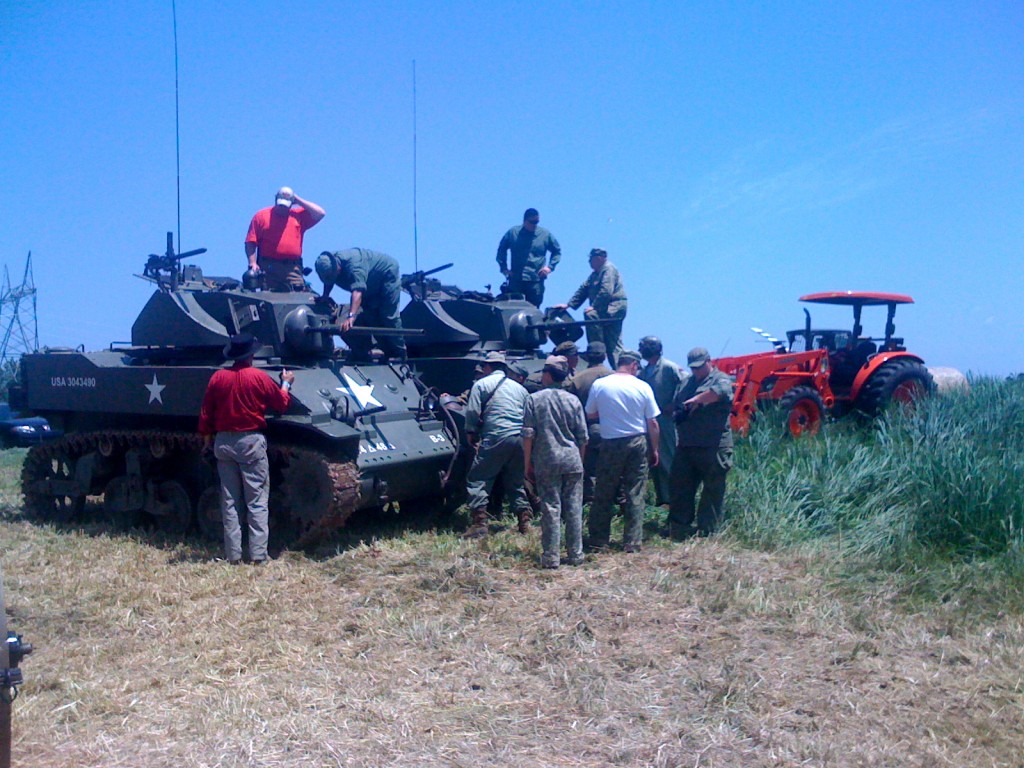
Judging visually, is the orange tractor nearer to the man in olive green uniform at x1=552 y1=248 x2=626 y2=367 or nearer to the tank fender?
the tank fender

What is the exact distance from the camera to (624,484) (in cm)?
781

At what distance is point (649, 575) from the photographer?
703 centimetres

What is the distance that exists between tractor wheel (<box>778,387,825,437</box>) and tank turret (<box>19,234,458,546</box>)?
16.8ft

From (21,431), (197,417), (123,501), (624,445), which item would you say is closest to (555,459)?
(624,445)

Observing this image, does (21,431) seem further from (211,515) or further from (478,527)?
(478,527)

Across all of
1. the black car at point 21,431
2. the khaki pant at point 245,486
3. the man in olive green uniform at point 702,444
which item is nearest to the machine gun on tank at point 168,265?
the khaki pant at point 245,486

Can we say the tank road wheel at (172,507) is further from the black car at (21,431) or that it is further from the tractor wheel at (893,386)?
the tractor wheel at (893,386)

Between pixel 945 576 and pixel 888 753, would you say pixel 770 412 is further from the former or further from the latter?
pixel 888 753

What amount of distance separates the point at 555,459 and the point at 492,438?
128cm

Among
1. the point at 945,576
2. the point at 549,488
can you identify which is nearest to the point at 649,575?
the point at 549,488

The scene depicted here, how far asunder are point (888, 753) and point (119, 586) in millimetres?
5230

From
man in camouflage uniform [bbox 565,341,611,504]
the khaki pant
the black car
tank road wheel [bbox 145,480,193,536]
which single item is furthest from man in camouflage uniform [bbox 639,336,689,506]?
the black car

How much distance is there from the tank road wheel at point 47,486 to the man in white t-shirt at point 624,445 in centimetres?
547

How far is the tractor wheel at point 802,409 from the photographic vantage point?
12383 mm
